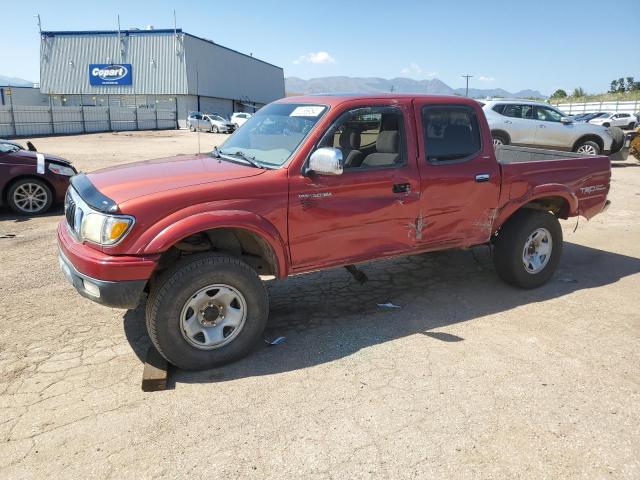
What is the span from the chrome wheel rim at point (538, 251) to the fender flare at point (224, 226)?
9.15 feet

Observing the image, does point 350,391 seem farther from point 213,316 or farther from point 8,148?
point 8,148

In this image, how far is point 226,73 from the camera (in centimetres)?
5653

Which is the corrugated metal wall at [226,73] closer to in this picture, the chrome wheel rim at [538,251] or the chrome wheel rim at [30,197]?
the chrome wheel rim at [30,197]

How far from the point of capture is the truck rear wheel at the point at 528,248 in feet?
16.4

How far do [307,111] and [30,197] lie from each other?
6.43 metres

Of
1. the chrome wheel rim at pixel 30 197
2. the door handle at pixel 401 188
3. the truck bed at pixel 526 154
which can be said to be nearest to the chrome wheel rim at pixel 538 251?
the truck bed at pixel 526 154

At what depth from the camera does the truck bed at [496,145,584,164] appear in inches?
230

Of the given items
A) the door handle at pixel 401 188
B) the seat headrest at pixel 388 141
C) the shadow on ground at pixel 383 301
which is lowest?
the shadow on ground at pixel 383 301

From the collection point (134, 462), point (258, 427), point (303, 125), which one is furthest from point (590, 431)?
point (303, 125)

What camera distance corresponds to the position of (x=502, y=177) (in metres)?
4.70

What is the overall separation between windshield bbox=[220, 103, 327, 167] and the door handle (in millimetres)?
839

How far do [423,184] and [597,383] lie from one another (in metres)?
1.97

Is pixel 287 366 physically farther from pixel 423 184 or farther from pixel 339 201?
pixel 423 184

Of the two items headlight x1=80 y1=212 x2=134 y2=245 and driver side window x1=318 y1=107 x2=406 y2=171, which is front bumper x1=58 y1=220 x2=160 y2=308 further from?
driver side window x1=318 y1=107 x2=406 y2=171
